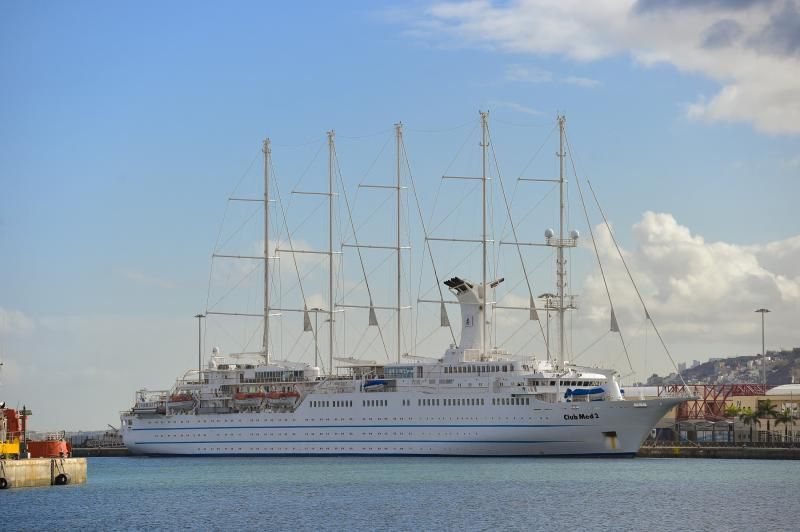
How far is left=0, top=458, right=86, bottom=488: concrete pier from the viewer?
180 feet

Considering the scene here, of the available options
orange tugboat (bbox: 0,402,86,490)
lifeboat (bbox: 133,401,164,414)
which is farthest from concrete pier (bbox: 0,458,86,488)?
lifeboat (bbox: 133,401,164,414)

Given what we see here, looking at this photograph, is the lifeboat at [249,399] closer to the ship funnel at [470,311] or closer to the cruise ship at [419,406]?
the cruise ship at [419,406]

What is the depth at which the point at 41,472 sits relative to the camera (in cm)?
5659

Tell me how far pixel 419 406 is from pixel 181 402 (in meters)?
19.4

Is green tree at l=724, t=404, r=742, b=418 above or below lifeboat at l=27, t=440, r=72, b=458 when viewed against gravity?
above

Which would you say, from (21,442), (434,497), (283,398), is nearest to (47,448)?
(21,442)

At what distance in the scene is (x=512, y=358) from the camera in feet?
252

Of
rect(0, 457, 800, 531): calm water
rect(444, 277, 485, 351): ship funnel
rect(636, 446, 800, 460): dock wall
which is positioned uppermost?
rect(444, 277, 485, 351): ship funnel

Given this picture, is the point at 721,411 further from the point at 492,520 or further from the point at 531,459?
the point at 492,520

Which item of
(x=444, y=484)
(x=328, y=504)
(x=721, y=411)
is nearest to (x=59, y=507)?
(x=328, y=504)

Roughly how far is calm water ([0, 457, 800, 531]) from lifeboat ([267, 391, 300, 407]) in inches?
385

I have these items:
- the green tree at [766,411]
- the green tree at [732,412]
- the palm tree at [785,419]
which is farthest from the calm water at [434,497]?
the green tree at [732,412]

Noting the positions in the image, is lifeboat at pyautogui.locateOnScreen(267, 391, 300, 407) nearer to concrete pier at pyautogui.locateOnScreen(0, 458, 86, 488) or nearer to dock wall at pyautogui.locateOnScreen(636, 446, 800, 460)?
dock wall at pyautogui.locateOnScreen(636, 446, 800, 460)

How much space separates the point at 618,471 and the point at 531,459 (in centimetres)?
941
